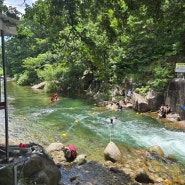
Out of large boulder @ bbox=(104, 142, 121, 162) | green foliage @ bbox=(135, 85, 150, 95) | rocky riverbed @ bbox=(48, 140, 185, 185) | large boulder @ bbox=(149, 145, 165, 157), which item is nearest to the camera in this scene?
rocky riverbed @ bbox=(48, 140, 185, 185)

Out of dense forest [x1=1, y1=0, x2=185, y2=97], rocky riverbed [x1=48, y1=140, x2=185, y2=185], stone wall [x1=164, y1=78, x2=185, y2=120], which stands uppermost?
dense forest [x1=1, y1=0, x2=185, y2=97]

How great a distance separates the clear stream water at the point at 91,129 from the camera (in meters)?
9.90

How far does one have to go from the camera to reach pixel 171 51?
58.9 ft

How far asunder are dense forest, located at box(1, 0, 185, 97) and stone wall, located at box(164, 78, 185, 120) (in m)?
0.67

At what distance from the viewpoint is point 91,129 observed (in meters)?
12.0

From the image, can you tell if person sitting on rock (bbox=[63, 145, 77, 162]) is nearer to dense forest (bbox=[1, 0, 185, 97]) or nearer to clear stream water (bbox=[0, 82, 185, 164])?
clear stream water (bbox=[0, 82, 185, 164])

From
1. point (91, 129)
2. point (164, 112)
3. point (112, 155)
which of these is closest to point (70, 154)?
point (112, 155)

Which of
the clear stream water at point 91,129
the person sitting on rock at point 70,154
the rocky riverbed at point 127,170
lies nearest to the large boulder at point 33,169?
the rocky riverbed at point 127,170

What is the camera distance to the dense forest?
710 cm

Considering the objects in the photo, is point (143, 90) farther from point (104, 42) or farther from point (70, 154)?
point (70, 154)

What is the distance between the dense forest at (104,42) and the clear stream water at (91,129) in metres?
2.66

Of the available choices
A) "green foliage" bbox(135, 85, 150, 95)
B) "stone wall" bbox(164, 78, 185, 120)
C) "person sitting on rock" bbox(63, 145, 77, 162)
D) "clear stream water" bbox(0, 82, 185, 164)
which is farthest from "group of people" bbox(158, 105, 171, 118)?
"person sitting on rock" bbox(63, 145, 77, 162)

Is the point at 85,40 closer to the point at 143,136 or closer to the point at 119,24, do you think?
the point at 119,24

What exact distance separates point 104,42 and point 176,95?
5383mm
